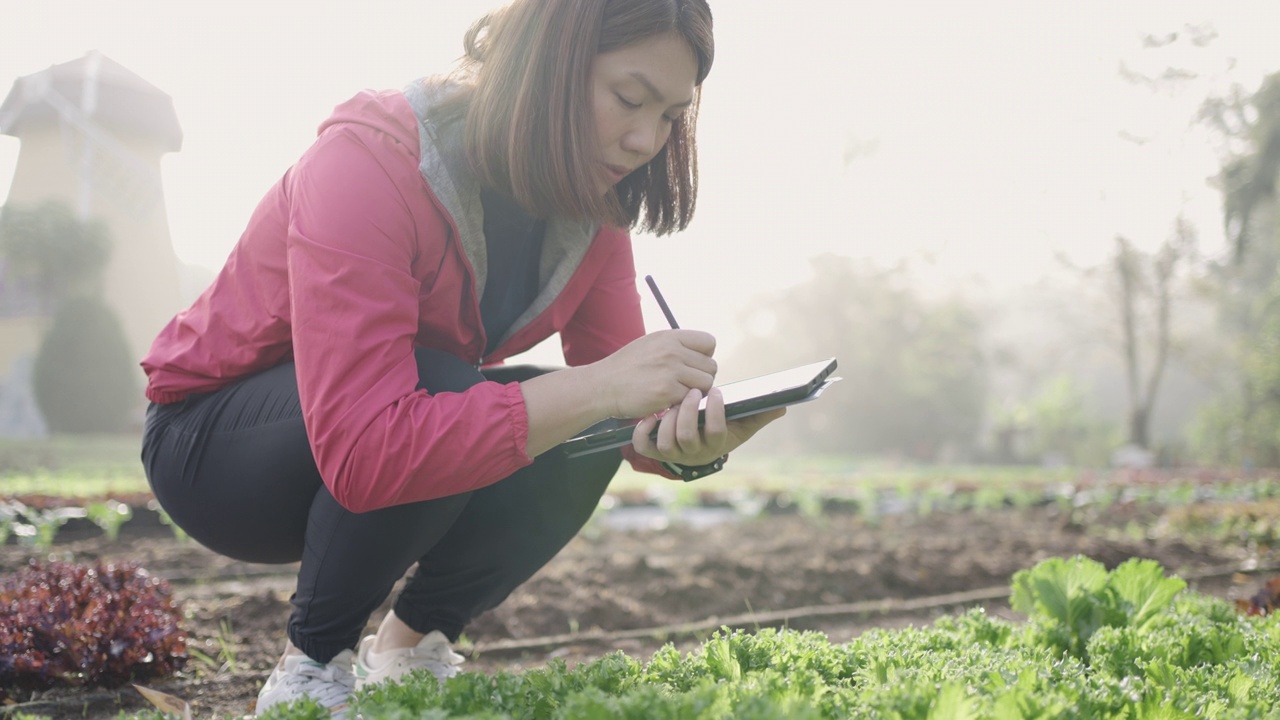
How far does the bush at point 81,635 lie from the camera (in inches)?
81.8

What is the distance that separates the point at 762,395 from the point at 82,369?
1523 centimetres

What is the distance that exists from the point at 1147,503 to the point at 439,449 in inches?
324

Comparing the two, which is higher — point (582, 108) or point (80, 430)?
point (582, 108)

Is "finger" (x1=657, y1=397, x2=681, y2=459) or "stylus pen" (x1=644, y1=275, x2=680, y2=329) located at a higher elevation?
"stylus pen" (x1=644, y1=275, x2=680, y2=329)

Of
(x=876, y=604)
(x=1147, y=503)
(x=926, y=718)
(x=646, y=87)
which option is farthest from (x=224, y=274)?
(x=1147, y=503)

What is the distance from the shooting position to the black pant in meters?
1.75

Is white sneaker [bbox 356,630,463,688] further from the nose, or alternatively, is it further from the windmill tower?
the windmill tower

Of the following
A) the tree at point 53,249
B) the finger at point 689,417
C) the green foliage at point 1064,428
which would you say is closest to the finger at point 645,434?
the finger at point 689,417

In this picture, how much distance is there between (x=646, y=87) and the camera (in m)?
1.71

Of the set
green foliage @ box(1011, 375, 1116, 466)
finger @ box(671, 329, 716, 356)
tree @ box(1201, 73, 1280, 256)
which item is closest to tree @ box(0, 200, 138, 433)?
finger @ box(671, 329, 716, 356)

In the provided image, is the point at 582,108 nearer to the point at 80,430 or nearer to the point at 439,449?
the point at 439,449

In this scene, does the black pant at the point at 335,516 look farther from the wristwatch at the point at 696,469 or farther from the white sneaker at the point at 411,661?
the wristwatch at the point at 696,469

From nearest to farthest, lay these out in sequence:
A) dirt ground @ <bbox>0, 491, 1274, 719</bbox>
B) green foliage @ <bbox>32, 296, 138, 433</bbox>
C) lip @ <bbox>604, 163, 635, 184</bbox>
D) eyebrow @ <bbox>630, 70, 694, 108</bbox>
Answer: eyebrow @ <bbox>630, 70, 694, 108</bbox>
lip @ <bbox>604, 163, 635, 184</bbox>
dirt ground @ <bbox>0, 491, 1274, 719</bbox>
green foliage @ <bbox>32, 296, 138, 433</bbox>

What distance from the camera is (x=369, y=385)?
1.48m
